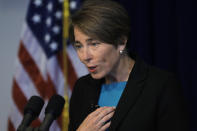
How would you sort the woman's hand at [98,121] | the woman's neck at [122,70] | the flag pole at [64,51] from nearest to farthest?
1. the woman's hand at [98,121]
2. the woman's neck at [122,70]
3. the flag pole at [64,51]

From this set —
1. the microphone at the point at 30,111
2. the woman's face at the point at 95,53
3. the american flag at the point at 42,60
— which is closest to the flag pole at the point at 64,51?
the american flag at the point at 42,60

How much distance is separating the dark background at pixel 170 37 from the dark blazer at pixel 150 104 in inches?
30.1

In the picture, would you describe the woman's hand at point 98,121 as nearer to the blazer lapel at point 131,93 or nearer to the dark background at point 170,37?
the blazer lapel at point 131,93

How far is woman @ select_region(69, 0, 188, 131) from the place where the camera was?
95 cm

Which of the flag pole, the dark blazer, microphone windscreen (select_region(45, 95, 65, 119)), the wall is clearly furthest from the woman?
the wall

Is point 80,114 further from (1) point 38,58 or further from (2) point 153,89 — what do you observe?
(1) point 38,58

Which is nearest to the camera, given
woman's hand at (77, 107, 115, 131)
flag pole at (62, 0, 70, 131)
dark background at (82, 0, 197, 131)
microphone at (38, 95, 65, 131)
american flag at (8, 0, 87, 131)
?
microphone at (38, 95, 65, 131)

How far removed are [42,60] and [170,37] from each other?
981 mm

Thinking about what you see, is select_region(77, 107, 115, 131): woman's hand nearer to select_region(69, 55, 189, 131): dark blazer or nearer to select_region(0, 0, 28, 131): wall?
select_region(69, 55, 189, 131): dark blazer

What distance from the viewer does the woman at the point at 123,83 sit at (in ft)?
3.12

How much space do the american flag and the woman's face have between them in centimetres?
112

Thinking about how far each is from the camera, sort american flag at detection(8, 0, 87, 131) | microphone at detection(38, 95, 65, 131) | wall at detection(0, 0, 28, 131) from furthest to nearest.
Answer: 1. wall at detection(0, 0, 28, 131)
2. american flag at detection(8, 0, 87, 131)
3. microphone at detection(38, 95, 65, 131)

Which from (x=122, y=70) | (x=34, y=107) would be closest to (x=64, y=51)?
(x=122, y=70)

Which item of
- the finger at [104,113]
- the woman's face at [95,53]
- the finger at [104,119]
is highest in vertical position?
the woman's face at [95,53]
